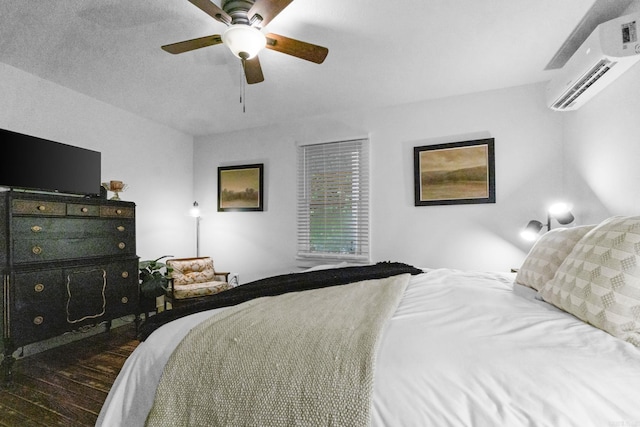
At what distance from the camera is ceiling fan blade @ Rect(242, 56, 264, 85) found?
209cm

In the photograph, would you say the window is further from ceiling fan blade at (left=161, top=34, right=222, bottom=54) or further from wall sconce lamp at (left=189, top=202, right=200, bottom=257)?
ceiling fan blade at (left=161, top=34, right=222, bottom=54)

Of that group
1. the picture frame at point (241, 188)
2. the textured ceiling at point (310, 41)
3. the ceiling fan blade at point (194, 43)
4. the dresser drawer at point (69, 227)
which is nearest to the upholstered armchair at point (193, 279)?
the dresser drawer at point (69, 227)

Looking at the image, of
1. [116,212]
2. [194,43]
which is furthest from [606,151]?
[116,212]

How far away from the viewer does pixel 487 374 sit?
0.87 m

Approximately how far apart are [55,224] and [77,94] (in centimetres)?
151

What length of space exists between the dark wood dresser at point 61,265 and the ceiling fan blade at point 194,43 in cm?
172

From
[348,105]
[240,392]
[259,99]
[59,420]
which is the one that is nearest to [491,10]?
[348,105]

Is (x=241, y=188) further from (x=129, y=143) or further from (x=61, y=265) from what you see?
(x=61, y=265)

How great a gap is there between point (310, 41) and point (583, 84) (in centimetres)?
206

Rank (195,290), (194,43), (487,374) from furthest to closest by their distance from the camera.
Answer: (195,290) < (194,43) < (487,374)

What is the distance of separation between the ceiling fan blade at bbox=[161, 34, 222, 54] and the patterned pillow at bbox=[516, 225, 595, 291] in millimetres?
2253

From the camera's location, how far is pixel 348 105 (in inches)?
142

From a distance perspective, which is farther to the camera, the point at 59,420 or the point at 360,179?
the point at 360,179

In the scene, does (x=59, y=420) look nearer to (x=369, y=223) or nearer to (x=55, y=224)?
(x=55, y=224)
